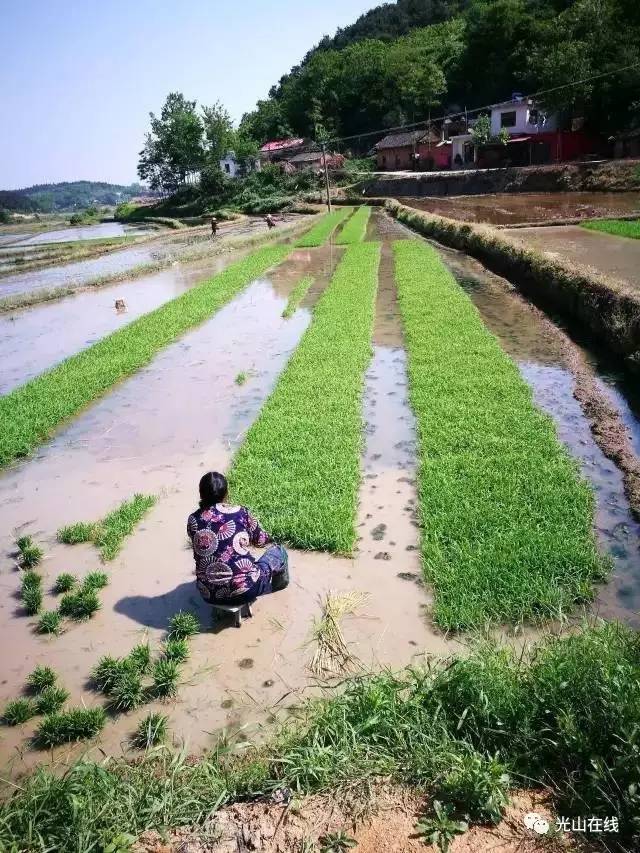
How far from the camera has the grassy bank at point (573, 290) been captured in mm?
9617

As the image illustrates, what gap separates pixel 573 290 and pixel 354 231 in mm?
20397

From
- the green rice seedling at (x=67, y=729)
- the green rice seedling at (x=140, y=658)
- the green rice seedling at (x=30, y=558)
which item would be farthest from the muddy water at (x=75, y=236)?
the green rice seedling at (x=67, y=729)

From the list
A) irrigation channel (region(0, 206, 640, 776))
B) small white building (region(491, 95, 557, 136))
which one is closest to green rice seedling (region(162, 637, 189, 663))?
irrigation channel (region(0, 206, 640, 776))

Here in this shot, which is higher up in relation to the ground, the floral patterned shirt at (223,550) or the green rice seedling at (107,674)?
the floral patterned shirt at (223,550)

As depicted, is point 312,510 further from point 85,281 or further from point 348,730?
point 85,281

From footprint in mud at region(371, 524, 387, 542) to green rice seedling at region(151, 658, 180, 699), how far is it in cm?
224

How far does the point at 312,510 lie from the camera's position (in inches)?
226

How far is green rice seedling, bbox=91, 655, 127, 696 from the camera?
393cm

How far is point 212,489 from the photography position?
411cm

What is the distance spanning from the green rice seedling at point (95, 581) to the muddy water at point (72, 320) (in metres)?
7.63

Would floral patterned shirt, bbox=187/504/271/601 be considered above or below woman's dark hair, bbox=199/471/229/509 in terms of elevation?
below

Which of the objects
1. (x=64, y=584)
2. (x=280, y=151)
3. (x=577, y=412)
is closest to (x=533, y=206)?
(x=577, y=412)

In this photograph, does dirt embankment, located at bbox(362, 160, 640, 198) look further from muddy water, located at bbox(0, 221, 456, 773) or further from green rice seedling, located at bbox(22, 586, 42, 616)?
green rice seedling, located at bbox(22, 586, 42, 616)

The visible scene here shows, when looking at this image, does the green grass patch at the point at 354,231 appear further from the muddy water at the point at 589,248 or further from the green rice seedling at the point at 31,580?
the green rice seedling at the point at 31,580
